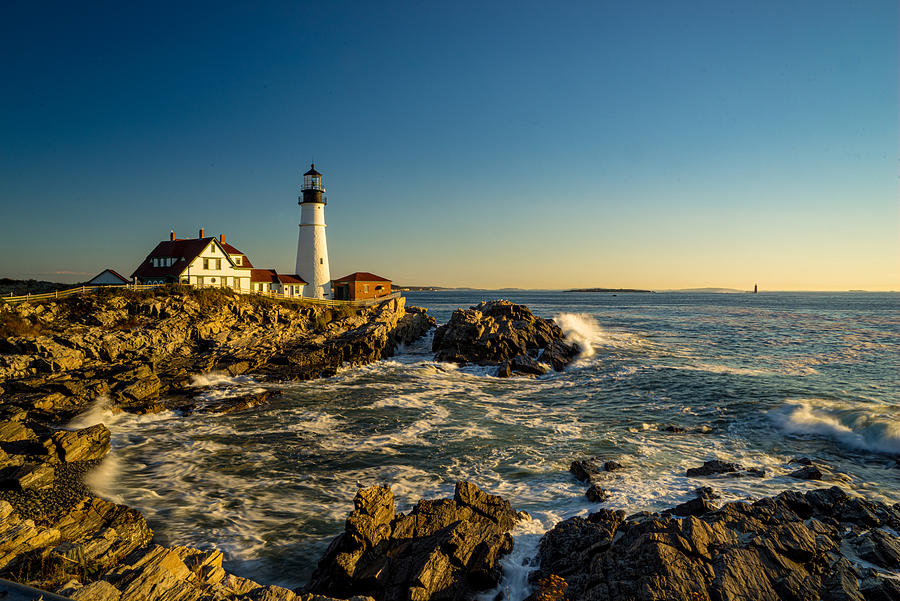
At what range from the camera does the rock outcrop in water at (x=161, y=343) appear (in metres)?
20.8

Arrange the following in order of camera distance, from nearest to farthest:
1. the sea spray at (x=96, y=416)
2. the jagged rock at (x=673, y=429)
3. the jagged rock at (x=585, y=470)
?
the jagged rock at (x=585, y=470)
the jagged rock at (x=673, y=429)
the sea spray at (x=96, y=416)

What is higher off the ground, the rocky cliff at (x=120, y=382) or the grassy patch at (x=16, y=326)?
the grassy patch at (x=16, y=326)

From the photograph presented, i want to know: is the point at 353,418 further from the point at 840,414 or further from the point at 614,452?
the point at 840,414

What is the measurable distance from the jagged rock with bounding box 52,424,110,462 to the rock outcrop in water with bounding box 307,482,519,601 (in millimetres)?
10792

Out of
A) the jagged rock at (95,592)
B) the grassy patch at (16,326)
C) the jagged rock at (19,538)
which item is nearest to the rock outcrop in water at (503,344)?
the jagged rock at (19,538)

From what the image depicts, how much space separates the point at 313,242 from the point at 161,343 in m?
23.8

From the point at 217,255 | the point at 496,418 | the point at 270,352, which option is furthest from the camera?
the point at 217,255

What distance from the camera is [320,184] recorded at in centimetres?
5103

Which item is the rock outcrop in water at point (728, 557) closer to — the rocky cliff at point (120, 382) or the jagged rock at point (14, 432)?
the rocky cliff at point (120, 382)

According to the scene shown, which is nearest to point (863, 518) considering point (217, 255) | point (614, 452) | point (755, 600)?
point (755, 600)

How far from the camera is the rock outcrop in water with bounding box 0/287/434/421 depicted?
20.8 meters

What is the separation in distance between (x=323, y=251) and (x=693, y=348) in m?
39.6

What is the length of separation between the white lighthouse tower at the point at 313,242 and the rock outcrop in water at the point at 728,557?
151ft

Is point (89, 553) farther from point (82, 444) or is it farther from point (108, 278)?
point (108, 278)
